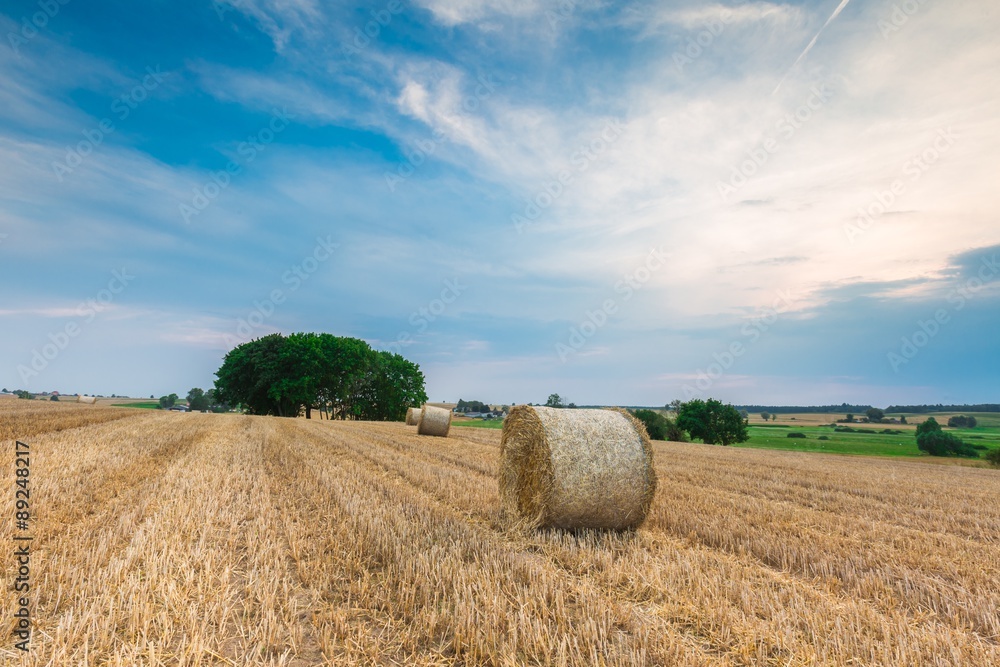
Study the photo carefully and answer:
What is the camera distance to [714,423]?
181ft

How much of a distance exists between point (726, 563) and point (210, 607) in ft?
15.3

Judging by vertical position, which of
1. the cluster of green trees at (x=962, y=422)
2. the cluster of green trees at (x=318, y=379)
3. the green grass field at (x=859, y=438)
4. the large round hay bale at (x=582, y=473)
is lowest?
the green grass field at (x=859, y=438)

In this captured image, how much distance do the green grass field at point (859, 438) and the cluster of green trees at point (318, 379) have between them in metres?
9.14

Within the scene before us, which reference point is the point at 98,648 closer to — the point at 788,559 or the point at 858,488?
the point at 788,559

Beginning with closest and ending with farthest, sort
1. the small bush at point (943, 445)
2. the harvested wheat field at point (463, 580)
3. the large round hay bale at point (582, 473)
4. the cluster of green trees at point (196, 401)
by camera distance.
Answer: the harvested wheat field at point (463, 580), the large round hay bale at point (582, 473), the small bush at point (943, 445), the cluster of green trees at point (196, 401)

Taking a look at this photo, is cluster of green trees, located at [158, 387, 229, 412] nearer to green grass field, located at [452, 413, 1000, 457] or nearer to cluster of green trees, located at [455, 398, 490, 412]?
cluster of green trees, located at [455, 398, 490, 412]

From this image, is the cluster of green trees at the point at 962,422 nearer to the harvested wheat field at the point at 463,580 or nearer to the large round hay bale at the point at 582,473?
the harvested wheat field at the point at 463,580

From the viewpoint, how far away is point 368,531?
5.71m

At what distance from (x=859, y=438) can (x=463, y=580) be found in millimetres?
69726

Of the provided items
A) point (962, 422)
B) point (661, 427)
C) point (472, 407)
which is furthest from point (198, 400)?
point (962, 422)

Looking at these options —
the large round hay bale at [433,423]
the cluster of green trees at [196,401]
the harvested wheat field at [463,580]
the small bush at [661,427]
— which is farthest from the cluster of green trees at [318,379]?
the cluster of green trees at [196,401]

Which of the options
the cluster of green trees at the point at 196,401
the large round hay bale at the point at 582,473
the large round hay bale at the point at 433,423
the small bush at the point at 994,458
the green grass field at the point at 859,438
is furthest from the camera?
the cluster of green trees at the point at 196,401

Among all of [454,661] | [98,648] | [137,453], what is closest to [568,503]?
[454,661]

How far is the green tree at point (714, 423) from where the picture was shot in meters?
54.5
